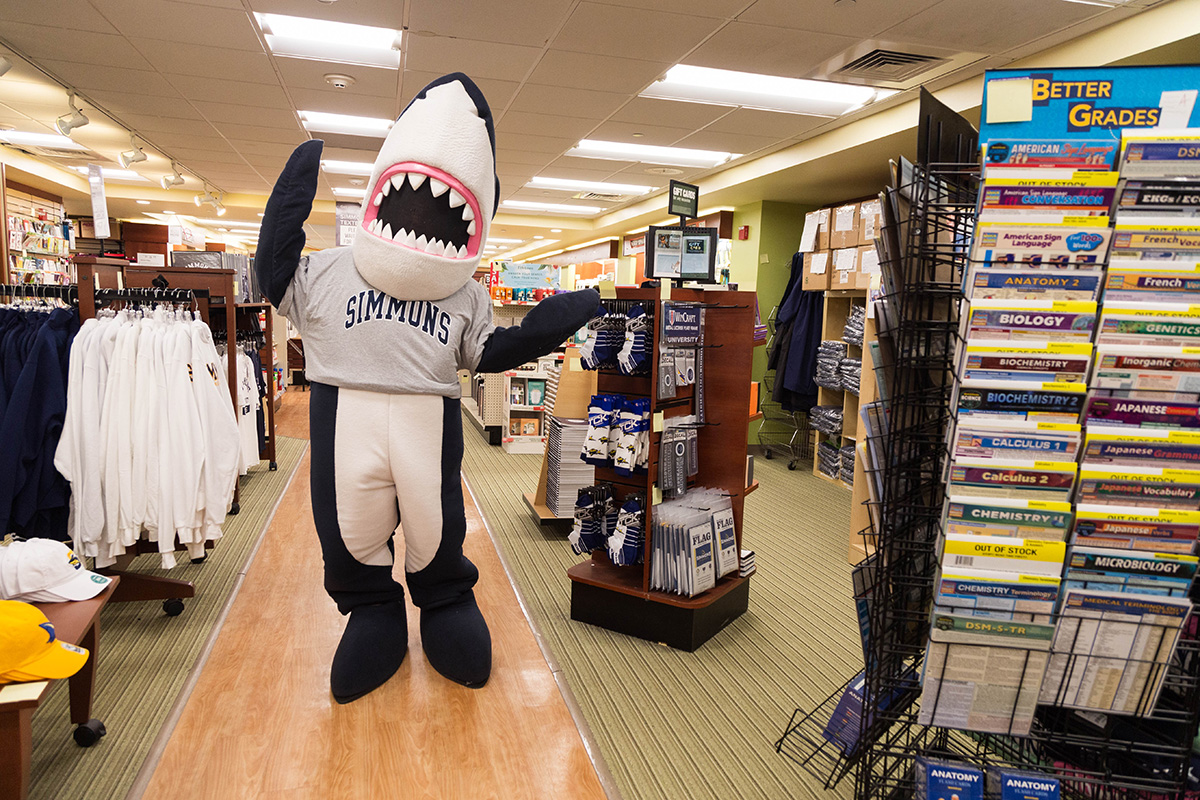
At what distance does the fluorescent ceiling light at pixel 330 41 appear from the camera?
13.9 feet

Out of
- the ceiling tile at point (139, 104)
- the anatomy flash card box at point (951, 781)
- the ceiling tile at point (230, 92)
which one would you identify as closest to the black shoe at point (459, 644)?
the anatomy flash card box at point (951, 781)

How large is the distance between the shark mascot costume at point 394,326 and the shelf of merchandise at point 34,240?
8153 mm

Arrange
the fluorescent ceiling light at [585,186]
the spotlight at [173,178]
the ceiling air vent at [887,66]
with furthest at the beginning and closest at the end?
the fluorescent ceiling light at [585,186] < the spotlight at [173,178] < the ceiling air vent at [887,66]

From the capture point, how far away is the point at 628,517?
2889 mm

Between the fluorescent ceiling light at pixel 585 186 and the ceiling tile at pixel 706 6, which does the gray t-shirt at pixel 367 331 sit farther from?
the fluorescent ceiling light at pixel 585 186

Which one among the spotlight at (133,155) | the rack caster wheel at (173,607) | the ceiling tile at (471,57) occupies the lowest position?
the rack caster wheel at (173,607)

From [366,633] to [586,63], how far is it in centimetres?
383

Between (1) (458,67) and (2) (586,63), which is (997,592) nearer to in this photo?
(2) (586,63)

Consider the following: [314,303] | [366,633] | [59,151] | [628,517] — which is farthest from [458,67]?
[59,151]

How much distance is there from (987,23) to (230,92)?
5.46 metres

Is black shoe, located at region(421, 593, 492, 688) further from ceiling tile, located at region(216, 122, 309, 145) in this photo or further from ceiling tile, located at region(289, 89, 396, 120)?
ceiling tile, located at region(216, 122, 309, 145)

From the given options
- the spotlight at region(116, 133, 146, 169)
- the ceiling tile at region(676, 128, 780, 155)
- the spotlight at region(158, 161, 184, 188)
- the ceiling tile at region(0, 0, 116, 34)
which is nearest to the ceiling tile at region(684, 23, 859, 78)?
the ceiling tile at region(676, 128, 780, 155)

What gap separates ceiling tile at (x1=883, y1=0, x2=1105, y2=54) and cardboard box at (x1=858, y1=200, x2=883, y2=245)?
1665 mm

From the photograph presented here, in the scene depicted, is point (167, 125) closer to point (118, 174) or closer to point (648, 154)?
point (118, 174)
